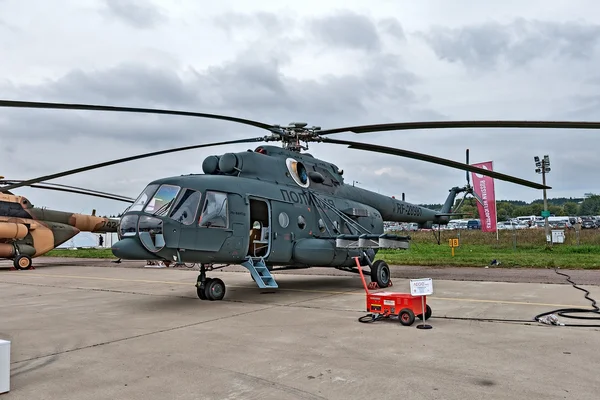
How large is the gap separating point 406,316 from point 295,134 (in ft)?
19.5

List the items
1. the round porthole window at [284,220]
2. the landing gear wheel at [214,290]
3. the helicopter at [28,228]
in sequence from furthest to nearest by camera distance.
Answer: the helicopter at [28,228] < the round porthole window at [284,220] < the landing gear wheel at [214,290]

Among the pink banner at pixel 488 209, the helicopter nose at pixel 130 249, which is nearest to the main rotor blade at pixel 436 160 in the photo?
the helicopter nose at pixel 130 249

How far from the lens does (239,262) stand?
397 inches

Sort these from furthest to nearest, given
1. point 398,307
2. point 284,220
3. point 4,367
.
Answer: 1. point 284,220
2. point 398,307
3. point 4,367

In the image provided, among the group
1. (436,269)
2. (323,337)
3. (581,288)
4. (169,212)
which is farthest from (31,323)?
(436,269)

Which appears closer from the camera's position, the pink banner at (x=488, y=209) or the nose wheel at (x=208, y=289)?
the nose wheel at (x=208, y=289)

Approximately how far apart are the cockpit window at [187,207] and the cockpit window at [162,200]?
0.50 ft

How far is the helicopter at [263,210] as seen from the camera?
Result: 852 cm

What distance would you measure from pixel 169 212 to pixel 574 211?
7961 inches

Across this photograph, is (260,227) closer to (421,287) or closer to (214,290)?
(214,290)

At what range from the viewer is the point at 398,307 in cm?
718

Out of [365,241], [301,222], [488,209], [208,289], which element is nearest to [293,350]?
[208,289]

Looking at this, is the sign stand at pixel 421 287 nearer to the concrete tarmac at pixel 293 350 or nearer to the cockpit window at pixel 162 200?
the concrete tarmac at pixel 293 350

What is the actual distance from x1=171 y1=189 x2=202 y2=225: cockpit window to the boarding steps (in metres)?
1.80
